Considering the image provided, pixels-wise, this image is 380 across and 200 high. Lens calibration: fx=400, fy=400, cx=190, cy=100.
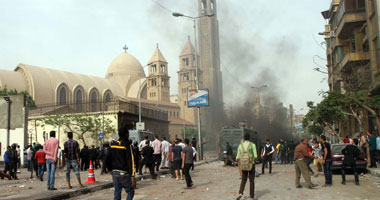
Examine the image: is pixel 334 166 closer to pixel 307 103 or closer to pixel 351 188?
pixel 351 188

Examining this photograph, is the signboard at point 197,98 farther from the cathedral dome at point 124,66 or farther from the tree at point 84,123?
the cathedral dome at point 124,66

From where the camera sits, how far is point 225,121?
2771 inches

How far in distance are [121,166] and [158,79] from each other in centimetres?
10331

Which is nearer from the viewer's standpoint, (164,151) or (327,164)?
(327,164)

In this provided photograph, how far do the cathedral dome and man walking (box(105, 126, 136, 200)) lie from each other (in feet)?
356

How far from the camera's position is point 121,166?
6.68 meters

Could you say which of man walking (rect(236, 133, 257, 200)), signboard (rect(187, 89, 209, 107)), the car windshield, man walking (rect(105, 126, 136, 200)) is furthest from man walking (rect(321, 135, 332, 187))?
signboard (rect(187, 89, 209, 107))

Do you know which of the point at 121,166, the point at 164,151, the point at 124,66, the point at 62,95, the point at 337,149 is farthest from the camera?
the point at 124,66

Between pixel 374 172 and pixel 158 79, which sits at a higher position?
pixel 158 79

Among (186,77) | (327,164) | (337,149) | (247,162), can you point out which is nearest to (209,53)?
(186,77)

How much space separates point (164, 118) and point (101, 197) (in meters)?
44.5

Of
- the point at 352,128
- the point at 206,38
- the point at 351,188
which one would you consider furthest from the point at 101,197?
the point at 206,38

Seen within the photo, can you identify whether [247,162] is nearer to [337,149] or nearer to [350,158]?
[350,158]

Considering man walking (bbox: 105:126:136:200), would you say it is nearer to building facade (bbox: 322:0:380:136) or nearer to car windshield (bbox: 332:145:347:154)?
car windshield (bbox: 332:145:347:154)
